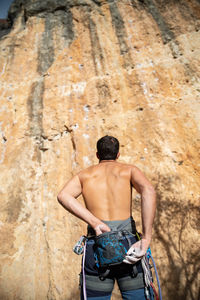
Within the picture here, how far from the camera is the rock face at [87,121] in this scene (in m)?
3.29

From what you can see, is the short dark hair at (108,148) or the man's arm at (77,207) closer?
the man's arm at (77,207)

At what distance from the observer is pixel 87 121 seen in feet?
14.5

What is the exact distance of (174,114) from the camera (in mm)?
4055

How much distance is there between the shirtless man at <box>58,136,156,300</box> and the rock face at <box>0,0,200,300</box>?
1816mm

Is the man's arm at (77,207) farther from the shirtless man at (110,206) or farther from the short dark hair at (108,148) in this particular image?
the short dark hair at (108,148)

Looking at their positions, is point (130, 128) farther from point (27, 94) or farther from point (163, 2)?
point (163, 2)

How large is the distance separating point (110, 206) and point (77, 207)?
0.30 metres

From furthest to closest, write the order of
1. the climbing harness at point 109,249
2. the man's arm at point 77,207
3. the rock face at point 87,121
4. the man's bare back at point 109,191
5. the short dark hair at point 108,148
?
the rock face at point 87,121 → the short dark hair at point 108,148 → the man's bare back at point 109,191 → the man's arm at point 77,207 → the climbing harness at point 109,249

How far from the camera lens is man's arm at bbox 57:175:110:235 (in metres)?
1.63

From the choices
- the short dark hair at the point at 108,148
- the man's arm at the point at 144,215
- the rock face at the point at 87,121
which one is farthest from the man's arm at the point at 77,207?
the rock face at the point at 87,121

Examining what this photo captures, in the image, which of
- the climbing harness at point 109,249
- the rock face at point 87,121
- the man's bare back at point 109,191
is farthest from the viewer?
the rock face at point 87,121

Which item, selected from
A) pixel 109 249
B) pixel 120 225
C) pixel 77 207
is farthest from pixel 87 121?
pixel 109 249

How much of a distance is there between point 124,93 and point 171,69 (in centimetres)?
122

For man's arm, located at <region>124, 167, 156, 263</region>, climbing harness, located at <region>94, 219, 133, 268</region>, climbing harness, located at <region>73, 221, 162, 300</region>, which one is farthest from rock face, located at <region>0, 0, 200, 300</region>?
climbing harness, located at <region>94, 219, 133, 268</region>
